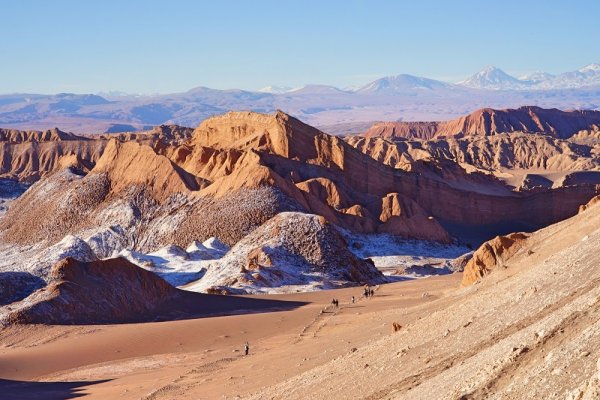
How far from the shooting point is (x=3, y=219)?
7244cm

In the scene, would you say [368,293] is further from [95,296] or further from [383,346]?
[383,346]

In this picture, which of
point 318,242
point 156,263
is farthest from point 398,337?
point 156,263

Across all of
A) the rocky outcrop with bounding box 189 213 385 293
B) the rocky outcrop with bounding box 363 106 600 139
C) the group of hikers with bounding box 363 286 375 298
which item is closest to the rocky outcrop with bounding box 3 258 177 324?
the rocky outcrop with bounding box 189 213 385 293

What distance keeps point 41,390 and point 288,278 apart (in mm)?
23084

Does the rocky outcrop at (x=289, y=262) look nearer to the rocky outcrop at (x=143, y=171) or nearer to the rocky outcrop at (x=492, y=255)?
the rocky outcrop at (x=143, y=171)

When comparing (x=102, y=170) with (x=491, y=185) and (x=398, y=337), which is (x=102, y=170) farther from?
(x=398, y=337)

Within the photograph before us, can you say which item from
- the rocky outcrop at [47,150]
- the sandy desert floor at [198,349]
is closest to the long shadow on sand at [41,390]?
the sandy desert floor at [198,349]

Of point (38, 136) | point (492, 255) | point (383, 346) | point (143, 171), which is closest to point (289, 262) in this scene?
point (143, 171)

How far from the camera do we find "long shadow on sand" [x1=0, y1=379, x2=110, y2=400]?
2475cm

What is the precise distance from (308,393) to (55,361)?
15833mm

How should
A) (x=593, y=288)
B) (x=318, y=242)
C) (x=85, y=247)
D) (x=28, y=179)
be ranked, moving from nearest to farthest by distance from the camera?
(x=593, y=288)
(x=318, y=242)
(x=85, y=247)
(x=28, y=179)

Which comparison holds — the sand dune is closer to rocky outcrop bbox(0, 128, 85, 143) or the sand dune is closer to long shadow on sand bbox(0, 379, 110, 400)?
long shadow on sand bbox(0, 379, 110, 400)

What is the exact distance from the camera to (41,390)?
85.6ft

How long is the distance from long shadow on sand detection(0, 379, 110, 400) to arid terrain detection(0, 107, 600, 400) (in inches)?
4.8
